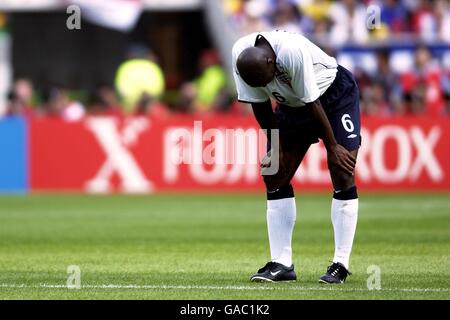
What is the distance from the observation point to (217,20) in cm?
2619

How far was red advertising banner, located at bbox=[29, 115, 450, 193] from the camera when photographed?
21.0 m

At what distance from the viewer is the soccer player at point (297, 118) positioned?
9.02 metres

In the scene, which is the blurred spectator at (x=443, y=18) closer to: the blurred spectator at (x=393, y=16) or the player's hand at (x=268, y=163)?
the blurred spectator at (x=393, y=16)

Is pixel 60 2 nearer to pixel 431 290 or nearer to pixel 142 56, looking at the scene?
pixel 142 56

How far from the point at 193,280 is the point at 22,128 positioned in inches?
502

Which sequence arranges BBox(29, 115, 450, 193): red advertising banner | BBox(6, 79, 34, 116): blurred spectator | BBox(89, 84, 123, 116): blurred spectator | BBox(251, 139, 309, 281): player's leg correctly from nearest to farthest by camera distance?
BBox(251, 139, 309, 281): player's leg
BBox(29, 115, 450, 193): red advertising banner
BBox(89, 84, 123, 116): blurred spectator
BBox(6, 79, 34, 116): blurred spectator

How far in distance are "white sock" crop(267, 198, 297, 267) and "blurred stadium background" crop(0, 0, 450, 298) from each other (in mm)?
337

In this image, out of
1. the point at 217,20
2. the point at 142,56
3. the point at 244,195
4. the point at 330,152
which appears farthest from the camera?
the point at 217,20

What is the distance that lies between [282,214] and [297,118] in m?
0.79
